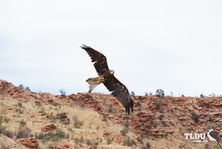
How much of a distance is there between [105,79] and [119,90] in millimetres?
884

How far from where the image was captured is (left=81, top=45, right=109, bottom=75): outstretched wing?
32.6 feet

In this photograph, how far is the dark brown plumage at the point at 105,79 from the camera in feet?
32.9

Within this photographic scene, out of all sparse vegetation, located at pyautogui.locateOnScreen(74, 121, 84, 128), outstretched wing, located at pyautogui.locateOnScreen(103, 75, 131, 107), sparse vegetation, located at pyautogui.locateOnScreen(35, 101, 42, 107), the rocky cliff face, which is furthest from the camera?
sparse vegetation, located at pyautogui.locateOnScreen(35, 101, 42, 107)

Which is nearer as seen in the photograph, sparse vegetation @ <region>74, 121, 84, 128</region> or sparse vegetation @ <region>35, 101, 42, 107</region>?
sparse vegetation @ <region>74, 121, 84, 128</region>

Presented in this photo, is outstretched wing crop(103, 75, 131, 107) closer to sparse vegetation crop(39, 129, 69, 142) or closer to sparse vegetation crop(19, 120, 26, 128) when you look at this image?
sparse vegetation crop(39, 129, 69, 142)

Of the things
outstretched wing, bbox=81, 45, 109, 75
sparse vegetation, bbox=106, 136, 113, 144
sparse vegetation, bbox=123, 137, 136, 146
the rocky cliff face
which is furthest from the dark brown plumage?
sparse vegetation, bbox=123, 137, 136, 146

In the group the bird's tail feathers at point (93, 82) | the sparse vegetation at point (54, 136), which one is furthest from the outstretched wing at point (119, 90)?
the sparse vegetation at point (54, 136)

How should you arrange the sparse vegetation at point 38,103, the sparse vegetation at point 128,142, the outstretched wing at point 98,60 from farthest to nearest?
the sparse vegetation at point 38,103, the sparse vegetation at point 128,142, the outstretched wing at point 98,60

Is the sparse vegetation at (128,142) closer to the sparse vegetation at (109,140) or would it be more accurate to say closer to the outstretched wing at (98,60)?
the sparse vegetation at (109,140)

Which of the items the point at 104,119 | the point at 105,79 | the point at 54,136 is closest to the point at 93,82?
the point at 105,79

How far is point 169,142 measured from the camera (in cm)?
2809

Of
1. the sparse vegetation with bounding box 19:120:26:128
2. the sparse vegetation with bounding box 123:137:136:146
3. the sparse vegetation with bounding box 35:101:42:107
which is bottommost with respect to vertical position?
the sparse vegetation with bounding box 123:137:136:146

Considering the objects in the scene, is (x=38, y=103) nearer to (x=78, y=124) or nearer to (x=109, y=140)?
(x=78, y=124)

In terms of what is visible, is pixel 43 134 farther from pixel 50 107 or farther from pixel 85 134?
pixel 50 107
